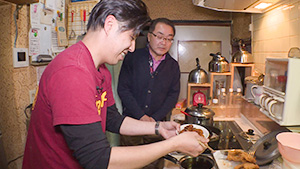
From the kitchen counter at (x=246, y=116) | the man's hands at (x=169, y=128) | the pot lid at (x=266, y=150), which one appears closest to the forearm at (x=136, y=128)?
the man's hands at (x=169, y=128)

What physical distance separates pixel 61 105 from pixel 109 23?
1.20 ft

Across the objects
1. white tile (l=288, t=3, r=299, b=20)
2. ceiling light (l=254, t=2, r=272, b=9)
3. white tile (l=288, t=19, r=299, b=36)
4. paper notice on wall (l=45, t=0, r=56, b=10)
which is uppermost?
paper notice on wall (l=45, t=0, r=56, b=10)

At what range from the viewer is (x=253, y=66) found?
2295 mm

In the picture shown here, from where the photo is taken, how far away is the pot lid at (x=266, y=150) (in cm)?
109

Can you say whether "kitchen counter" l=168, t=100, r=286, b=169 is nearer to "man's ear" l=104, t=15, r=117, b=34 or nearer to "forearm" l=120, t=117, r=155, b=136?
"forearm" l=120, t=117, r=155, b=136

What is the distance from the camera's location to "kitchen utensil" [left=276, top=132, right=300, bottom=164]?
87cm

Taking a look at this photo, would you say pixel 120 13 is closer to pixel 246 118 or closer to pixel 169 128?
pixel 169 128

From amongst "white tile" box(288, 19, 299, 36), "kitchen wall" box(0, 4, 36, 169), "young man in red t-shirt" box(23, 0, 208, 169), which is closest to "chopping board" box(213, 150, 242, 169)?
"young man in red t-shirt" box(23, 0, 208, 169)

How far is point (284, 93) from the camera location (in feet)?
3.82

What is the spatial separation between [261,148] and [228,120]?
814 millimetres

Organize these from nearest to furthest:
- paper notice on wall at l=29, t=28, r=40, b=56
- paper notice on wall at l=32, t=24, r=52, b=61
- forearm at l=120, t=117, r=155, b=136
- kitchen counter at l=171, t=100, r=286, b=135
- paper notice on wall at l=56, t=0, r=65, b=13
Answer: forearm at l=120, t=117, r=155, b=136 < kitchen counter at l=171, t=100, r=286, b=135 < paper notice on wall at l=29, t=28, r=40, b=56 < paper notice on wall at l=32, t=24, r=52, b=61 < paper notice on wall at l=56, t=0, r=65, b=13

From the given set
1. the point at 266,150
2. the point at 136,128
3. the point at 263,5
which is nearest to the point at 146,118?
the point at 136,128

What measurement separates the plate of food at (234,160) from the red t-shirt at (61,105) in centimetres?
68

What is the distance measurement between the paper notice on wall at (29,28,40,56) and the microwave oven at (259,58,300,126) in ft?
5.69
